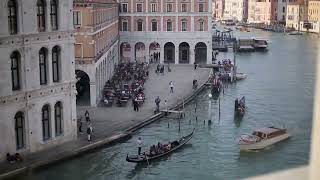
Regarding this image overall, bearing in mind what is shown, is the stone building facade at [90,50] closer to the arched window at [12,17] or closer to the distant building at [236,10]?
the arched window at [12,17]

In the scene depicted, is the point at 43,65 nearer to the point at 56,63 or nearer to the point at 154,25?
the point at 56,63

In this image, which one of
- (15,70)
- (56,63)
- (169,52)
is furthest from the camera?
(169,52)

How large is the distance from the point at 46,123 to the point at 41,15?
3.25 metres

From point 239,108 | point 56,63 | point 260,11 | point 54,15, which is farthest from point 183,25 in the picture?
point 260,11

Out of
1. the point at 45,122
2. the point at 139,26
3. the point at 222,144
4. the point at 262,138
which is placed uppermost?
the point at 139,26

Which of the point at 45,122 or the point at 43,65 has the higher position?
the point at 43,65

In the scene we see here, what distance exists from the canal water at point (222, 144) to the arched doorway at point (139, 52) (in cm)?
961

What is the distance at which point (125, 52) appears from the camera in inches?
1594

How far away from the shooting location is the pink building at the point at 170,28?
36.7m

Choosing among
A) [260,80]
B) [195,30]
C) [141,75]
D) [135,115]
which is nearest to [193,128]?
[135,115]

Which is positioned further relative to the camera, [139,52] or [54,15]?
[139,52]

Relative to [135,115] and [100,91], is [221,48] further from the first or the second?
[135,115]

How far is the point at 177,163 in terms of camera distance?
52.5 ft

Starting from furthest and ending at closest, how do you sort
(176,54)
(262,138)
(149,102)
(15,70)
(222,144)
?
1. (176,54)
2. (149,102)
3. (222,144)
4. (262,138)
5. (15,70)
